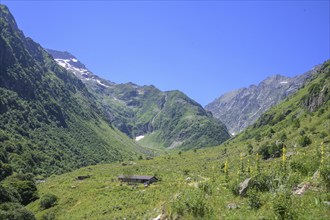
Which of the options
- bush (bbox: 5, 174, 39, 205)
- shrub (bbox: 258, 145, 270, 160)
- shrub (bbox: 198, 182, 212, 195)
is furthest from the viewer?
bush (bbox: 5, 174, 39, 205)

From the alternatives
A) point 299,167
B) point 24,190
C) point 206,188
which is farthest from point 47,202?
point 299,167

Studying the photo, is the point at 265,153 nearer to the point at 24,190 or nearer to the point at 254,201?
the point at 24,190

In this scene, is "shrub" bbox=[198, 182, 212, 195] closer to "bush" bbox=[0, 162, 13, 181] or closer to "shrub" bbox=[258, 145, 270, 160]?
"shrub" bbox=[258, 145, 270, 160]

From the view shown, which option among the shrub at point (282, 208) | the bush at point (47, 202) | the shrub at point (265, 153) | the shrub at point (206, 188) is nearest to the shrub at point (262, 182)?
the shrub at point (206, 188)

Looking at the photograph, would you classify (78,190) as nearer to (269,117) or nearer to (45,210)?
(45,210)

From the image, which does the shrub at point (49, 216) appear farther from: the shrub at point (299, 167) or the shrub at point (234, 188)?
the shrub at point (299, 167)

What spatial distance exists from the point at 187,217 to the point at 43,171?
6196 inches

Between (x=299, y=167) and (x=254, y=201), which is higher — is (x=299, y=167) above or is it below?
above

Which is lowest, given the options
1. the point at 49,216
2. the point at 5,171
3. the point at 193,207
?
the point at 49,216

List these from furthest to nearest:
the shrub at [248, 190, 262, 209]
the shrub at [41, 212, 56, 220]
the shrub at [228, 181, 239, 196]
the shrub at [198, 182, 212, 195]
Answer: the shrub at [41, 212, 56, 220], the shrub at [198, 182, 212, 195], the shrub at [228, 181, 239, 196], the shrub at [248, 190, 262, 209]

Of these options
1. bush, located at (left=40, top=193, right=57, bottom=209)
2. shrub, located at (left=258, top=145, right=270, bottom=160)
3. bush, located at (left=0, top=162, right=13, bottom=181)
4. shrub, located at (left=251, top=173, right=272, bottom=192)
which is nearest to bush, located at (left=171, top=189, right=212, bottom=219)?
shrub, located at (left=251, top=173, right=272, bottom=192)

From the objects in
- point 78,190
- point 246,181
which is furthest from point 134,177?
point 246,181

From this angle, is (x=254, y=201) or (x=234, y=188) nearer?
(x=254, y=201)

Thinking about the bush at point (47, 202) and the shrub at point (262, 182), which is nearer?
the shrub at point (262, 182)
